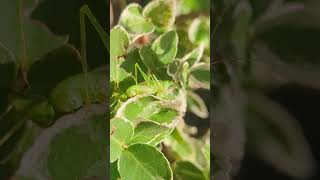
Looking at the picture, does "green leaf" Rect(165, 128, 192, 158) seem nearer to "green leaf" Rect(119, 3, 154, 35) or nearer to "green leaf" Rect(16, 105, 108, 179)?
"green leaf" Rect(16, 105, 108, 179)

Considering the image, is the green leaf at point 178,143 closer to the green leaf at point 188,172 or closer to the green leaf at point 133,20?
the green leaf at point 188,172

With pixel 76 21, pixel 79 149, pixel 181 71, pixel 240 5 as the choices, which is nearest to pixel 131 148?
pixel 79 149

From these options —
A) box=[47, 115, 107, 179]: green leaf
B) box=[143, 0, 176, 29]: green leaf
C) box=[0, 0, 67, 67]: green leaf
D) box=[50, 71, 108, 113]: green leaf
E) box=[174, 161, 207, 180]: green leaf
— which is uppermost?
box=[143, 0, 176, 29]: green leaf

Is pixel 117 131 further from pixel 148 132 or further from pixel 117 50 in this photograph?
pixel 117 50

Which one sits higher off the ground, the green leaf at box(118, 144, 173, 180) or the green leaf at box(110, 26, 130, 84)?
the green leaf at box(110, 26, 130, 84)

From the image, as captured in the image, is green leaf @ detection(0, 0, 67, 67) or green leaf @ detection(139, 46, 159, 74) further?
green leaf @ detection(139, 46, 159, 74)

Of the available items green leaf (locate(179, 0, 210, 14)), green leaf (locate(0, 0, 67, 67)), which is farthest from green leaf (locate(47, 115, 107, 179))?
green leaf (locate(179, 0, 210, 14))

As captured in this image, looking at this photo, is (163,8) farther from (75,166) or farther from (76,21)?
(75,166)
